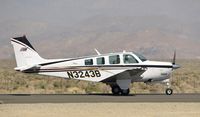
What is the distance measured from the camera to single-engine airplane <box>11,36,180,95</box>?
27.4m

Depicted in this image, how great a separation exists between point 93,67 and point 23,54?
4.11m

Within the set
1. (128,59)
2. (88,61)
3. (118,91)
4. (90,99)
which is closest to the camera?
(90,99)

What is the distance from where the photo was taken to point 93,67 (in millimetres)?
27547

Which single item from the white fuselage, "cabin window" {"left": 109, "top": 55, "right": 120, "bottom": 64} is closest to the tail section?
the white fuselage

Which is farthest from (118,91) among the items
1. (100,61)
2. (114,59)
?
(100,61)

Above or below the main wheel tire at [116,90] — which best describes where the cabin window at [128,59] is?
above

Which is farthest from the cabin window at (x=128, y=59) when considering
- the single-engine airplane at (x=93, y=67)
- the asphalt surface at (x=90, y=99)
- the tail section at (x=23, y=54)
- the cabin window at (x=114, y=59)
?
the tail section at (x=23, y=54)

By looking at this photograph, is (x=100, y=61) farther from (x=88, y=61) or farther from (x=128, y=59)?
(x=128, y=59)

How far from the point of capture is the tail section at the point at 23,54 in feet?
90.9
